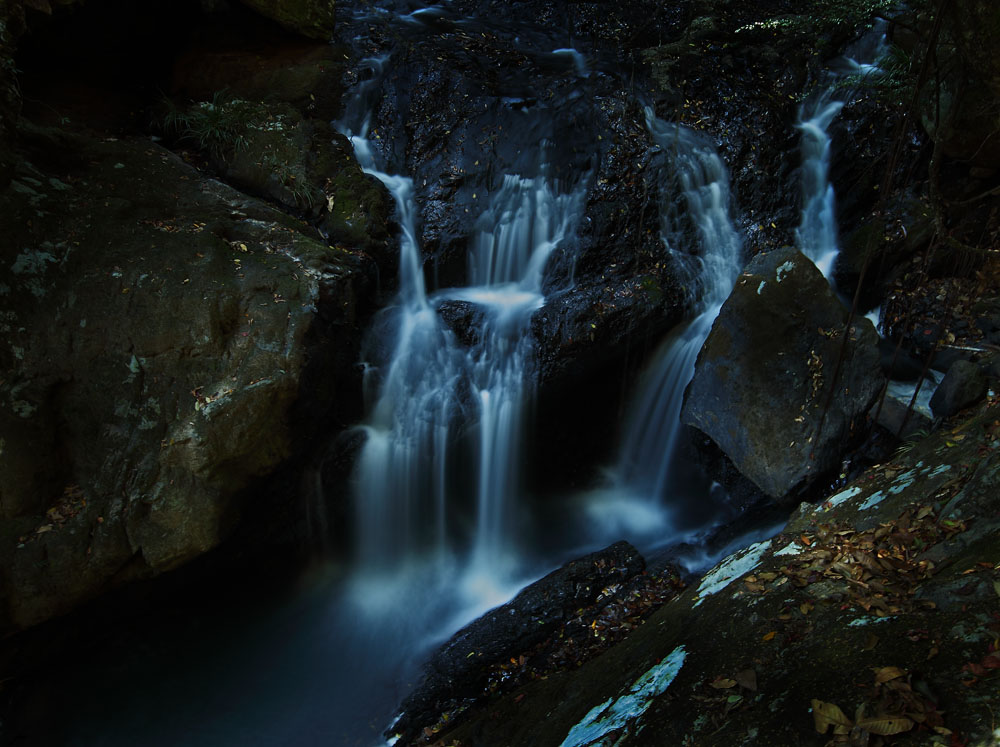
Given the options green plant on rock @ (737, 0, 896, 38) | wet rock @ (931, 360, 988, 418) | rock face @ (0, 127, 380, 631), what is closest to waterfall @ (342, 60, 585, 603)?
rock face @ (0, 127, 380, 631)

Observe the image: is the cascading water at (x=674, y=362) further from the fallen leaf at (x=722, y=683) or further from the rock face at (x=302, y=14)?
the rock face at (x=302, y=14)

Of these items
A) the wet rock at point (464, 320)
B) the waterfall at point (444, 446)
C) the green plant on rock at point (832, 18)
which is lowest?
the waterfall at point (444, 446)

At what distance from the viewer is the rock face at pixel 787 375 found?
19.2 feet

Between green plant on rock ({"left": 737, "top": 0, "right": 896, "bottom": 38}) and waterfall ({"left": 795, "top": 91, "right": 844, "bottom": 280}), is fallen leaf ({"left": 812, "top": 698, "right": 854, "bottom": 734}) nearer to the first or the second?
green plant on rock ({"left": 737, "top": 0, "right": 896, "bottom": 38})

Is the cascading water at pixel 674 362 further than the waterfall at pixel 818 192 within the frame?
No

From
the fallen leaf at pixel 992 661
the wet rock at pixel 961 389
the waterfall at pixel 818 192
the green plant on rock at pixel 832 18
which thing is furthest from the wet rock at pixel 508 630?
the green plant on rock at pixel 832 18

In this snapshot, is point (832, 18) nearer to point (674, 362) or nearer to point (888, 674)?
Result: point (674, 362)

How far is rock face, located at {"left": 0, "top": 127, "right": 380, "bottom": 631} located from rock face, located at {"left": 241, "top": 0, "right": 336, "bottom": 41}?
4.16 metres

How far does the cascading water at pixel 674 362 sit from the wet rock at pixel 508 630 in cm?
110

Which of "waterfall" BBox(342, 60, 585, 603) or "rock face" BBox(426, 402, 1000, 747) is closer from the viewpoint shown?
"rock face" BBox(426, 402, 1000, 747)

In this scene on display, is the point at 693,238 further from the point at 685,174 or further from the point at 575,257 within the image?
the point at 575,257

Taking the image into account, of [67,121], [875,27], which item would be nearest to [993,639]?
[67,121]

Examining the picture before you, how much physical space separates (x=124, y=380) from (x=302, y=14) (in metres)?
6.61

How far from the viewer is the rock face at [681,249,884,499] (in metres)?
5.84
